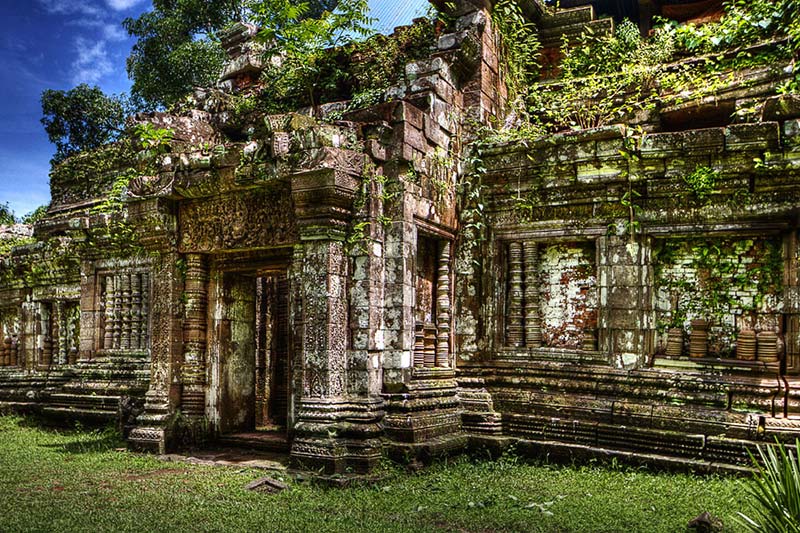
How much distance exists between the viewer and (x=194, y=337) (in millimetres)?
8922

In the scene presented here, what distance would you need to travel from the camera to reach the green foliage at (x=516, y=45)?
33.2 feet

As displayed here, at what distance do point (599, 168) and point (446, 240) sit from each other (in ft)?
6.99

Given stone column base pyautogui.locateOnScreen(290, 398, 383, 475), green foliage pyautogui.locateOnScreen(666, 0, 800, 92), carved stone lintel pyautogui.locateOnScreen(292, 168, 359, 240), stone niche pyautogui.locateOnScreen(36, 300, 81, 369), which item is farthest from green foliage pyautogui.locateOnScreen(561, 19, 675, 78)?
stone niche pyautogui.locateOnScreen(36, 300, 81, 369)

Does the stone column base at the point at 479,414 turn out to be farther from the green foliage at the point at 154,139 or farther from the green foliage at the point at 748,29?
the green foliage at the point at 748,29

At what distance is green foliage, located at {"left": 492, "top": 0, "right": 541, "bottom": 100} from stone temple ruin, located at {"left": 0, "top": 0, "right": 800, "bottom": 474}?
342 millimetres

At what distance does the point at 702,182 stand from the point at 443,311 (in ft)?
11.3

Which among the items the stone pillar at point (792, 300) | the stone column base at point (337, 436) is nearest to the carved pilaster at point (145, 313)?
the stone column base at point (337, 436)

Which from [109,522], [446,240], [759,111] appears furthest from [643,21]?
[109,522]

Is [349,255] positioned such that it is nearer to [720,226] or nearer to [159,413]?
[159,413]

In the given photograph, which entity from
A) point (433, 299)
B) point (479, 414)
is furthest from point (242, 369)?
point (479, 414)

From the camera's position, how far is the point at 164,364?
8.78 meters

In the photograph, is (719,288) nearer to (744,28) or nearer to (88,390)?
(744,28)

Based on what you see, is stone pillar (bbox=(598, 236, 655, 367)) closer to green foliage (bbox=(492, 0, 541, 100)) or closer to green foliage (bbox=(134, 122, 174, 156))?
green foliage (bbox=(492, 0, 541, 100))

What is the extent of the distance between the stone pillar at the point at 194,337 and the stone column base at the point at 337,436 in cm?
203
